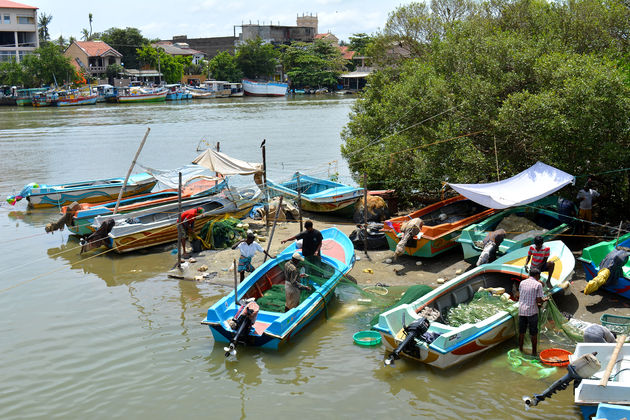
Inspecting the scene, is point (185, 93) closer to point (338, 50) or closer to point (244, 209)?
point (338, 50)

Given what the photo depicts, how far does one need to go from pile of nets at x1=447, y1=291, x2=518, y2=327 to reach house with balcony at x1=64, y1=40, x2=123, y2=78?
246ft

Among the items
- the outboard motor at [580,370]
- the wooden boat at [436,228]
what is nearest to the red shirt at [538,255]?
the outboard motor at [580,370]

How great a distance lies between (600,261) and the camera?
39.8 feet

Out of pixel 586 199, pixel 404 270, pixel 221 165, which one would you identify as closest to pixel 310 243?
pixel 404 270

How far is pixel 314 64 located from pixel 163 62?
22.6 metres

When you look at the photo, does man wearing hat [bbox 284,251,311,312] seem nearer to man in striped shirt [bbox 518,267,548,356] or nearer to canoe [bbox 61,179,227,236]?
man in striped shirt [bbox 518,267,548,356]

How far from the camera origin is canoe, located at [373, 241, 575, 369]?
9.16m

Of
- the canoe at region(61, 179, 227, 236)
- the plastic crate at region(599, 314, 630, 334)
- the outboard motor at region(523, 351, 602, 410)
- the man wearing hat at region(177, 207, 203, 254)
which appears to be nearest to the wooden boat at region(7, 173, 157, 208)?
the canoe at region(61, 179, 227, 236)

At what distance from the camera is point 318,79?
284 ft

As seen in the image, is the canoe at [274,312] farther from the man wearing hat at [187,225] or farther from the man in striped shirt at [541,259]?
the man wearing hat at [187,225]

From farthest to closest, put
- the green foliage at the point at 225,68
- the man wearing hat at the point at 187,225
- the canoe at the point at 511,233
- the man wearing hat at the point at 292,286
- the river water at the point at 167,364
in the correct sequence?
the green foliage at the point at 225,68, the man wearing hat at the point at 187,225, the canoe at the point at 511,233, the man wearing hat at the point at 292,286, the river water at the point at 167,364

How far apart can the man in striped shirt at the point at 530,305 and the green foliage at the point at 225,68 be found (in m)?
81.1

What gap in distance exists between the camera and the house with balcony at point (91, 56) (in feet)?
247

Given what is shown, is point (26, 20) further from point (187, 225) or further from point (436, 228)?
point (436, 228)
